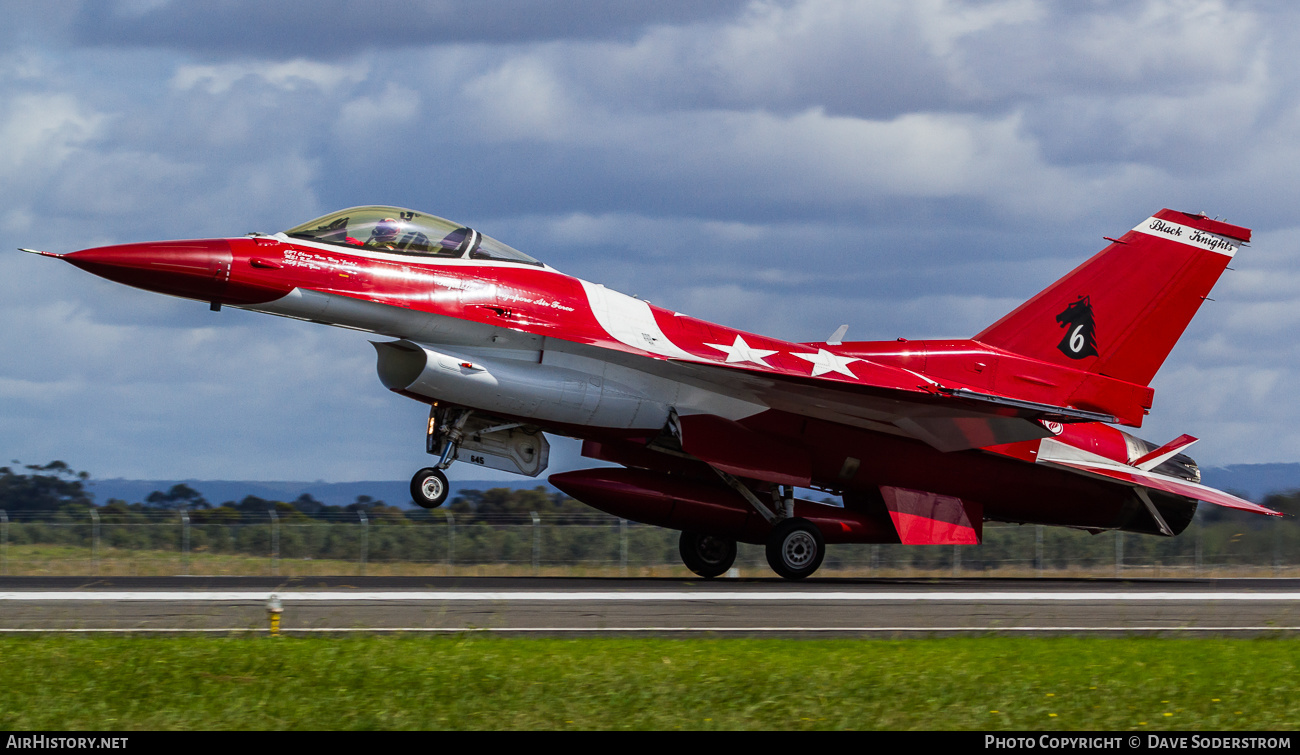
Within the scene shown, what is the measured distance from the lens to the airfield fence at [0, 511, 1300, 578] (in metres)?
25.4

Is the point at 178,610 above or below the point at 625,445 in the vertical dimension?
below

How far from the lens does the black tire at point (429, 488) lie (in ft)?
51.8

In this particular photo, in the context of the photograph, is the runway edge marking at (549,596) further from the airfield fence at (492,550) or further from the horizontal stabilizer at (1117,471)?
the airfield fence at (492,550)

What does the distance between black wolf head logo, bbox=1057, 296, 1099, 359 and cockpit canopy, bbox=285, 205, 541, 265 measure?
908cm

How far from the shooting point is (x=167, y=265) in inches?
579

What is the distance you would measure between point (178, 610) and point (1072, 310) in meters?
14.1

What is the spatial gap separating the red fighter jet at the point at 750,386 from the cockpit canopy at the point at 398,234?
0.03 m

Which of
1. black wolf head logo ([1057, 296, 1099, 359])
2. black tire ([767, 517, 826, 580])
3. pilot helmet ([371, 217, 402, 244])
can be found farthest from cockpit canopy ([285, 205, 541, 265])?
black wolf head logo ([1057, 296, 1099, 359])

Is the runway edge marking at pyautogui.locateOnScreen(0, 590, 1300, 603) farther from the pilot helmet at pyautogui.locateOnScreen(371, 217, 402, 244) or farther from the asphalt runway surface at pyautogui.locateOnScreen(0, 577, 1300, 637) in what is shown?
the pilot helmet at pyautogui.locateOnScreen(371, 217, 402, 244)
